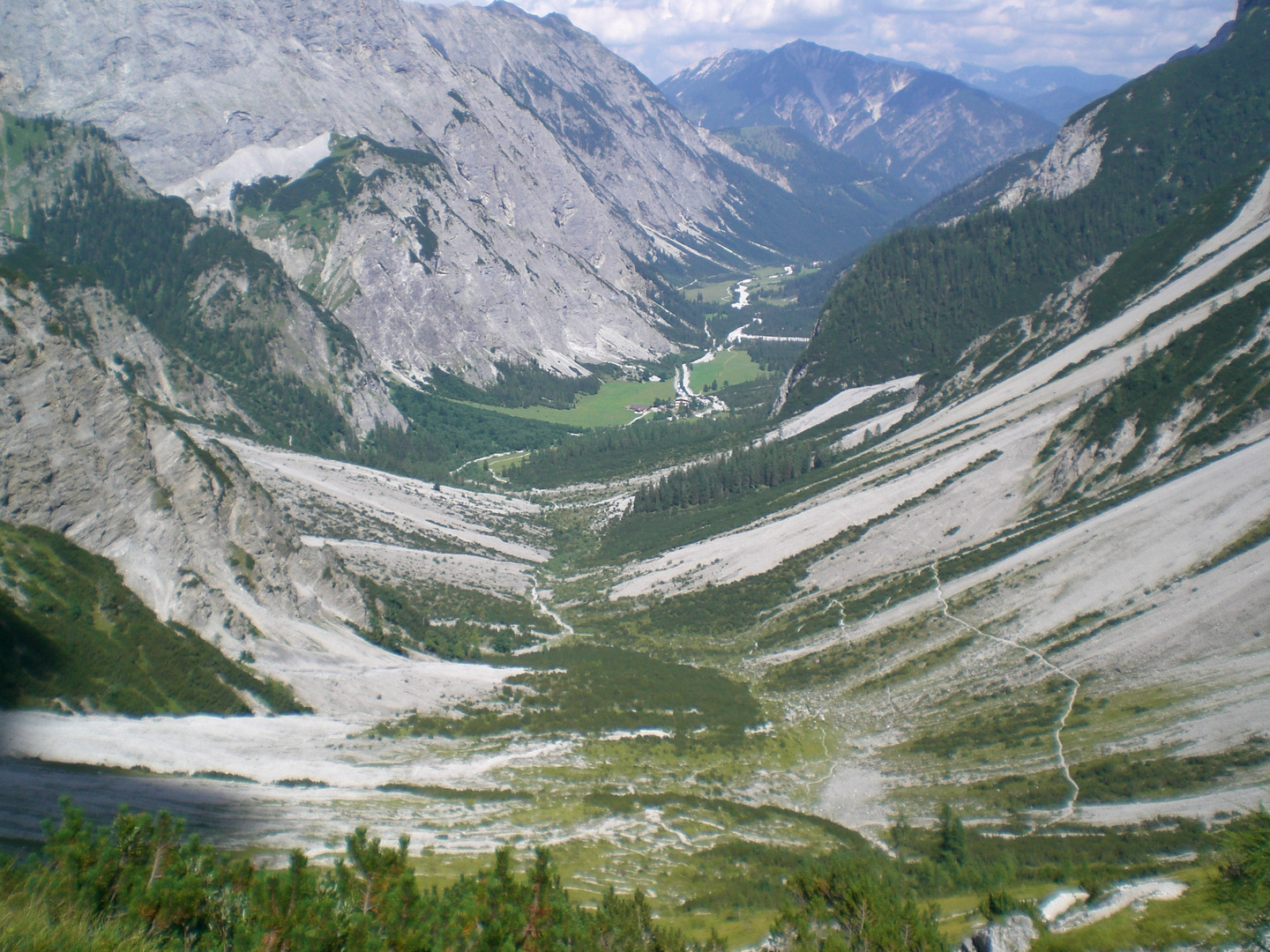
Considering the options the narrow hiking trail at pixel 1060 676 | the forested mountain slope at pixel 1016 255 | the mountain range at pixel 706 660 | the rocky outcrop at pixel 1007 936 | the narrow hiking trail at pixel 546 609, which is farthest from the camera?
the forested mountain slope at pixel 1016 255

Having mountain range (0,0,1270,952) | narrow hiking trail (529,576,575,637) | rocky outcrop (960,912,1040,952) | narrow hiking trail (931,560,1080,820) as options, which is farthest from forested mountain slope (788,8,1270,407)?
rocky outcrop (960,912,1040,952)

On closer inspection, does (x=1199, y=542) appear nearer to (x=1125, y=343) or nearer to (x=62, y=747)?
(x=1125, y=343)

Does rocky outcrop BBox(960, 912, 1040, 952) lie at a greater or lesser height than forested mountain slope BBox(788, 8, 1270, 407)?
lesser

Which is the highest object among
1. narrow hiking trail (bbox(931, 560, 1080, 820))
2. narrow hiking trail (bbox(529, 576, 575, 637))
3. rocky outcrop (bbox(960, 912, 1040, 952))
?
narrow hiking trail (bbox(529, 576, 575, 637))

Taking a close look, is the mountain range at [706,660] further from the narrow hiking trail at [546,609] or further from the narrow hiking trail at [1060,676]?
the narrow hiking trail at [546,609]

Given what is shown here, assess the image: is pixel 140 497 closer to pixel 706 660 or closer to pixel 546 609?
pixel 706 660

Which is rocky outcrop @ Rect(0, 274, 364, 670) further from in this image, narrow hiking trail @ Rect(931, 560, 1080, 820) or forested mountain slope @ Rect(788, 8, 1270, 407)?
forested mountain slope @ Rect(788, 8, 1270, 407)

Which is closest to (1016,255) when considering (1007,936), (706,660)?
(706,660)

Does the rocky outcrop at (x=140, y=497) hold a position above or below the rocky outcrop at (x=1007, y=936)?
above

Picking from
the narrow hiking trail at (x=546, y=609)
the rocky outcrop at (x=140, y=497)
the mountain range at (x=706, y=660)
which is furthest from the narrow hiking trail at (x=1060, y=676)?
the rocky outcrop at (x=140, y=497)
